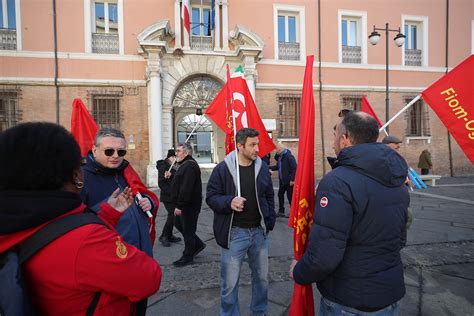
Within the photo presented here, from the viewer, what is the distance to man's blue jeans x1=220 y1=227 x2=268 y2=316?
8.66ft

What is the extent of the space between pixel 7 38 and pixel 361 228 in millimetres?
15357

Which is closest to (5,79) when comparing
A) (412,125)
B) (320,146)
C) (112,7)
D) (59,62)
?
(59,62)

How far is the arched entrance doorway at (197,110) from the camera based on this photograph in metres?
13.7

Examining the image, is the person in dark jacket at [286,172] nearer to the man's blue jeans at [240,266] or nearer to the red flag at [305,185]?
the man's blue jeans at [240,266]

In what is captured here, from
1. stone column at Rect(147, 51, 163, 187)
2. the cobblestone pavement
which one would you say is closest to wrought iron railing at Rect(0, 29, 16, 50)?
stone column at Rect(147, 51, 163, 187)

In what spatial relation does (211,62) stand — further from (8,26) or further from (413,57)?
(413,57)

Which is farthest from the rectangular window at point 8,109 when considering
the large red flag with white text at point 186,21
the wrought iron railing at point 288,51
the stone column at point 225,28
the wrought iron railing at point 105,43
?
the wrought iron railing at point 288,51

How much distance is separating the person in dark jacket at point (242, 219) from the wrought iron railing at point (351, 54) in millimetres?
13934

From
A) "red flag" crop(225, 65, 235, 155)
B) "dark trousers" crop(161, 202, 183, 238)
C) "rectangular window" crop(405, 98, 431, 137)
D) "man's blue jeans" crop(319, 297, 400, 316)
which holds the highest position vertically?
"rectangular window" crop(405, 98, 431, 137)

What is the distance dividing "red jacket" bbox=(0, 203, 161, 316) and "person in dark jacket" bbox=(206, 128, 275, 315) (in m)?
1.53

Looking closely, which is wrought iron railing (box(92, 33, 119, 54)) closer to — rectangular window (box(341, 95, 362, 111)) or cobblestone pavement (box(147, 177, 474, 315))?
cobblestone pavement (box(147, 177, 474, 315))

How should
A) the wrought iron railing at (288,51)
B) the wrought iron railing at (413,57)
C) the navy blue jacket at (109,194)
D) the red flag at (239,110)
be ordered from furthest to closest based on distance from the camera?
the wrought iron railing at (413,57) → the wrought iron railing at (288,51) → the red flag at (239,110) → the navy blue jacket at (109,194)

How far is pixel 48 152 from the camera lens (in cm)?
107

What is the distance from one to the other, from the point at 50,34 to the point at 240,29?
7.84 m
